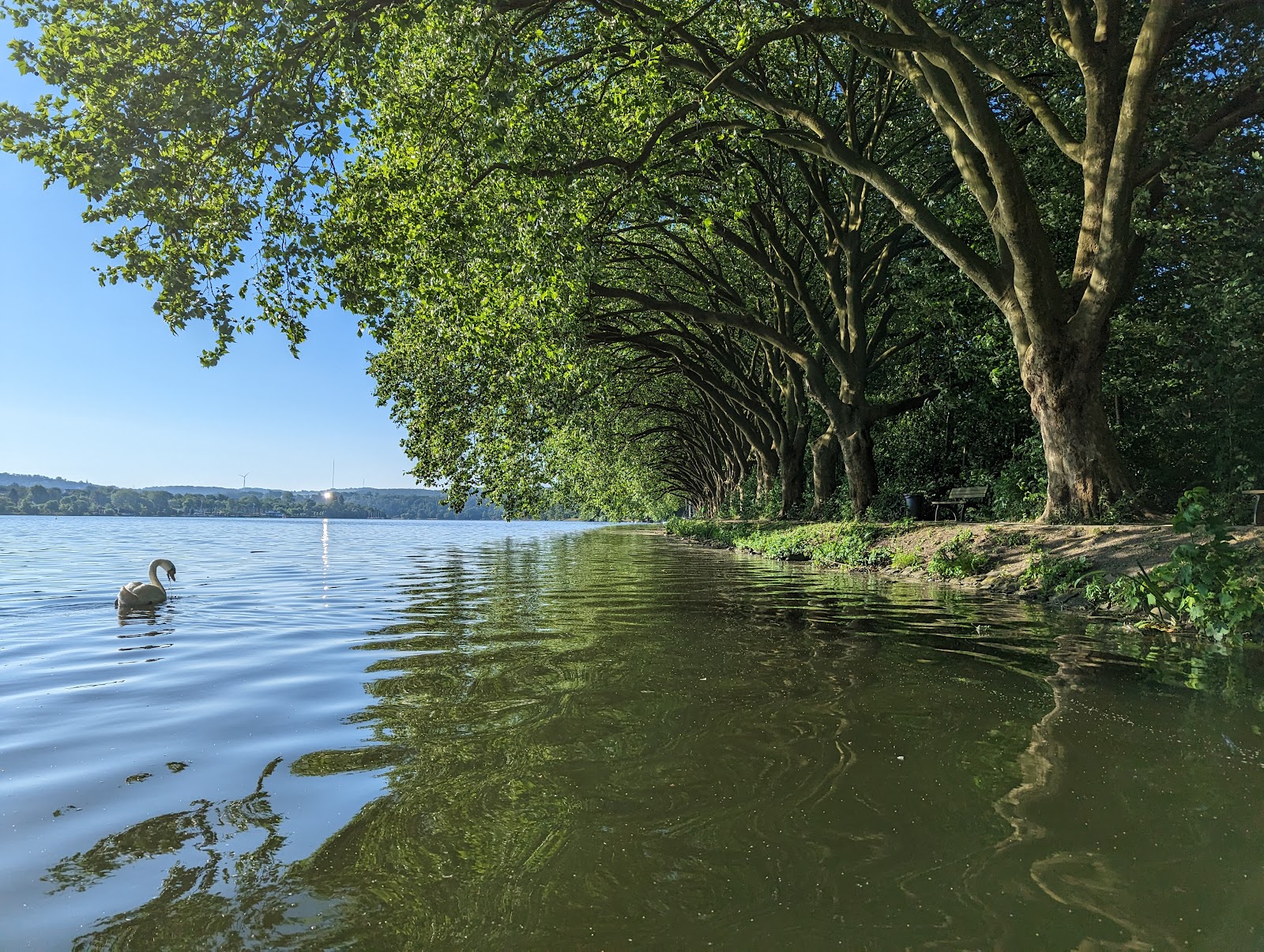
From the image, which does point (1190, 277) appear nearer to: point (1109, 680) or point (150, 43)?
point (1109, 680)

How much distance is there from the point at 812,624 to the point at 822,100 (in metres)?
16.8

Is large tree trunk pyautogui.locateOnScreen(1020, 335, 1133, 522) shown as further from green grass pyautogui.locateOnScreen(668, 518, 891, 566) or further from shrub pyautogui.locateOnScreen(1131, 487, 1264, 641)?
shrub pyautogui.locateOnScreen(1131, 487, 1264, 641)

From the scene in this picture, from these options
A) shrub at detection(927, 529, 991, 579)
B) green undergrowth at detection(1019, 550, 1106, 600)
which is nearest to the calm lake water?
green undergrowth at detection(1019, 550, 1106, 600)

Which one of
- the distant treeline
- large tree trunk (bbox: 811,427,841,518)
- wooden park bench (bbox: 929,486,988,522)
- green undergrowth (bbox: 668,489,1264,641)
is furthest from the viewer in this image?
the distant treeline

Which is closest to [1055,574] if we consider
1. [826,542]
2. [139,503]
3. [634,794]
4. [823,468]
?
[826,542]

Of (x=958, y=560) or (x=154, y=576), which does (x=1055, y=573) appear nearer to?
(x=958, y=560)

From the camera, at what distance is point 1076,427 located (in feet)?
39.7

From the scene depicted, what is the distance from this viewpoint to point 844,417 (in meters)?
20.5

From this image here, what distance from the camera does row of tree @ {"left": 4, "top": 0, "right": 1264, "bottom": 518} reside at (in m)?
9.42

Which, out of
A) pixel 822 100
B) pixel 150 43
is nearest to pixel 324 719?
pixel 150 43

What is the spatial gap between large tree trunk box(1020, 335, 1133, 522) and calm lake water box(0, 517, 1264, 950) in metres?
5.97

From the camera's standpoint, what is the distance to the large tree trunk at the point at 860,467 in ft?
67.2

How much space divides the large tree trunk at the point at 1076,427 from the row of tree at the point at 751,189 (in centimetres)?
4

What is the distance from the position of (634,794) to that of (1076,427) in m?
11.9
